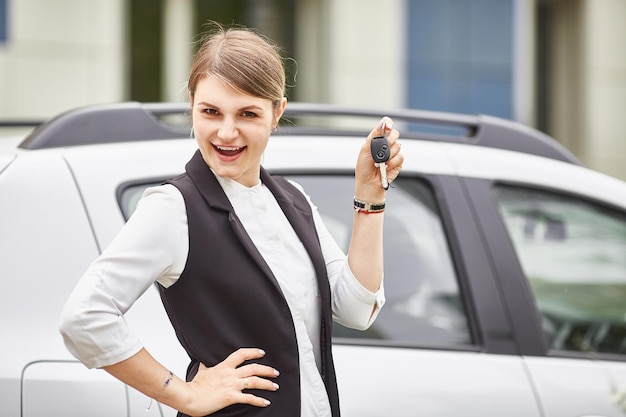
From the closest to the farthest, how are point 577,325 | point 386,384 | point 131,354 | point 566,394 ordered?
point 131,354 → point 386,384 → point 566,394 → point 577,325

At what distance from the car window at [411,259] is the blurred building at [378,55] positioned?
771 cm

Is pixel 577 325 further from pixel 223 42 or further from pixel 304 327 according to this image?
pixel 223 42

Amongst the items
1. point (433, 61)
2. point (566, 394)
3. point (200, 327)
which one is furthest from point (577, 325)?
point (433, 61)

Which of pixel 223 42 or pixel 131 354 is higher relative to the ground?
pixel 223 42

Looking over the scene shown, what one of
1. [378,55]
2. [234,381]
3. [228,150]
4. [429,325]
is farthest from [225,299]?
[378,55]

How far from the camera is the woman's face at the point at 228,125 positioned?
1.56 m

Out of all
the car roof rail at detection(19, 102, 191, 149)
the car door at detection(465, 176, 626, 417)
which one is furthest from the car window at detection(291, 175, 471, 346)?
the car roof rail at detection(19, 102, 191, 149)

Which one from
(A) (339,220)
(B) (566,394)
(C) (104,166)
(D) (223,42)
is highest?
(D) (223,42)

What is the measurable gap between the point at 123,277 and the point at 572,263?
5.50 ft

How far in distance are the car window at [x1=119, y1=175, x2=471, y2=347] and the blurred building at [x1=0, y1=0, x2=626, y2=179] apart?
7.71m

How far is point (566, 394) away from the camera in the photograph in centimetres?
232

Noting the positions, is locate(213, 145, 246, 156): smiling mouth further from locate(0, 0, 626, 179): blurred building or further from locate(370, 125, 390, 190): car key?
locate(0, 0, 626, 179): blurred building

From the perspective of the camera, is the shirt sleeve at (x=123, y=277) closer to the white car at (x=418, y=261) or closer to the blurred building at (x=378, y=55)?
the white car at (x=418, y=261)

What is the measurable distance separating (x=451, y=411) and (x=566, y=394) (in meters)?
0.33
